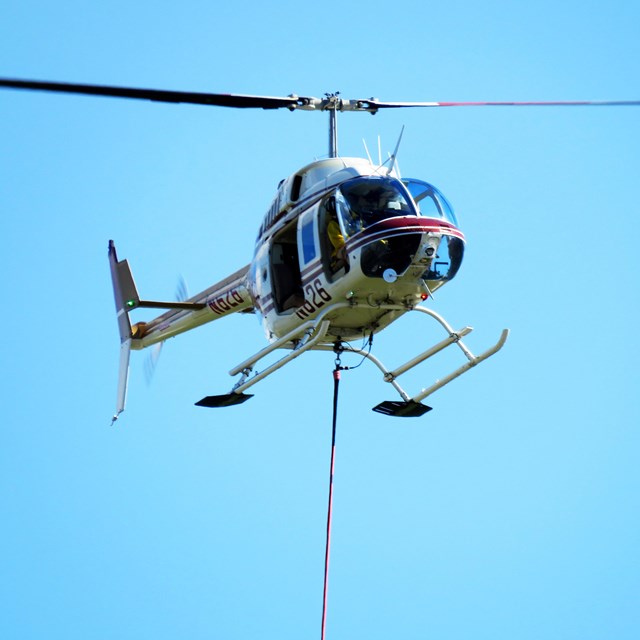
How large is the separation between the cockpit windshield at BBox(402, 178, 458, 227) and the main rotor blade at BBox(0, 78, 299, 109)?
1958 mm

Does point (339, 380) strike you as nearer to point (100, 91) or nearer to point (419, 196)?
point (419, 196)

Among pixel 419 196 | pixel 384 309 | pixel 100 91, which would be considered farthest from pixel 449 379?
pixel 100 91

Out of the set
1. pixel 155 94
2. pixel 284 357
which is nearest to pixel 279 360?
pixel 284 357

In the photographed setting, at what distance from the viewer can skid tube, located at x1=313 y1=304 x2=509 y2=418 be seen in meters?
15.1

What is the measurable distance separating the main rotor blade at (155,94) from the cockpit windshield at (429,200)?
196 centimetres

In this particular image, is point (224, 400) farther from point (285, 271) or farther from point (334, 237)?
point (334, 237)

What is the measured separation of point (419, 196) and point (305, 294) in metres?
1.68

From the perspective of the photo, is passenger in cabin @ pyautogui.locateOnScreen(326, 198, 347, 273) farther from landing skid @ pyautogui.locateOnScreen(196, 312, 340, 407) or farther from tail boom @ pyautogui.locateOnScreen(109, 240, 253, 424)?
tail boom @ pyautogui.locateOnScreen(109, 240, 253, 424)

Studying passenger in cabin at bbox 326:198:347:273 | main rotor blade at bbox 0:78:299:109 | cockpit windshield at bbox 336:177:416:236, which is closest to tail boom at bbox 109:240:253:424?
passenger in cabin at bbox 326:198:347:273

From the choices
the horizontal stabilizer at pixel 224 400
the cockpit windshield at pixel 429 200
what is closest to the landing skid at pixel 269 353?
the horizontal stabilizer at pixel 224 400

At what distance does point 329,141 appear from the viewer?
16453 millimetres

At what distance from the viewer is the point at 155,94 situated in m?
11.4

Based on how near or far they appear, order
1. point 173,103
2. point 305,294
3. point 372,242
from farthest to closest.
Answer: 1. point 305,294
2. point 372,242
3. point 173,103

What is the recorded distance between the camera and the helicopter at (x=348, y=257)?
14750 millimetres
